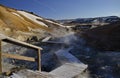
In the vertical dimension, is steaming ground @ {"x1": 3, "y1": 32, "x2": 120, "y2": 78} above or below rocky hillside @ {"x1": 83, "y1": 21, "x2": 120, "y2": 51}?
below

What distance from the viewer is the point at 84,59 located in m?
12.8

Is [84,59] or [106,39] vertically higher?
[106,39]

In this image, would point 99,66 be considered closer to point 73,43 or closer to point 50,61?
point 50,61

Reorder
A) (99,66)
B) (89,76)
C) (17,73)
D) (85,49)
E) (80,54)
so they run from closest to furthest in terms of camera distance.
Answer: (17,73), (89,76), (99,66), (80,54), (85,49)

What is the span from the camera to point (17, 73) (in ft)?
21.3

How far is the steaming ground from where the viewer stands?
1035 centimetres

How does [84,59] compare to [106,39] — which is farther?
[106,39]

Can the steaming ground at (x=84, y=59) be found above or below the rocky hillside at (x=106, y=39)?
Result: below

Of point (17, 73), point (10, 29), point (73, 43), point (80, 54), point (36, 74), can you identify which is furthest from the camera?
point (10, 29)

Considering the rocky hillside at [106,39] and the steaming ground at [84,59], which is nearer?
the steaming ground at [84,59]

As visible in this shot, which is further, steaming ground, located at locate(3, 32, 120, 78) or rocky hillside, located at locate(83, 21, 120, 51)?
rocky hillside, located at locate(83, 21, 120, 51)

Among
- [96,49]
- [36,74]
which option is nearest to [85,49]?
[96,49]

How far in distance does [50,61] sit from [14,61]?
2237 mm

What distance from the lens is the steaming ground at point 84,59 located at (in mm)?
10346
